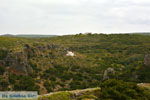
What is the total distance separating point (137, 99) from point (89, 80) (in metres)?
37.5

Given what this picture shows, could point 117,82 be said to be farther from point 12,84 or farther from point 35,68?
point 35,68

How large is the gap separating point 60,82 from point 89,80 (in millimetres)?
6167

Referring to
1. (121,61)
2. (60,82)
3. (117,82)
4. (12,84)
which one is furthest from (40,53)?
(117,82)

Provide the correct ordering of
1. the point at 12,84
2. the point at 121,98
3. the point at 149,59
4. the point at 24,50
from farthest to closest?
the point at 24,50 → the point at 12,84 → the point at 149,59 → the point at 121,98

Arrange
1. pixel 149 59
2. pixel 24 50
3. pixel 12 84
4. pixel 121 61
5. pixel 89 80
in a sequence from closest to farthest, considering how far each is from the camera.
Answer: pixel 149 59
pixel 12 84
pixel 89 80
pixel 24 50
pixel 121 61

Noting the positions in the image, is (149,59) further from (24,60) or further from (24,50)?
(24,50)

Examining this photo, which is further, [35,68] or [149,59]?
[35,68]

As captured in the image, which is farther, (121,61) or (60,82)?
(121,61)

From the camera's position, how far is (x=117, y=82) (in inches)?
503

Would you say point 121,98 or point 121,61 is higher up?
point 121,98

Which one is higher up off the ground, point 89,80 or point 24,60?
point 24,60

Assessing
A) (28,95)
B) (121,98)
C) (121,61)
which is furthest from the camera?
(121,61)

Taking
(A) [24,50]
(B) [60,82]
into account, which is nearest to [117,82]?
(B) [60,82]

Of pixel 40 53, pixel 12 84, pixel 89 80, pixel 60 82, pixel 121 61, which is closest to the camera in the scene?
pixel 12 84
